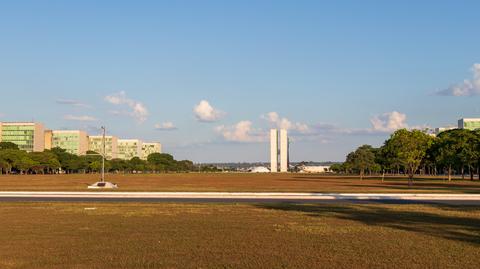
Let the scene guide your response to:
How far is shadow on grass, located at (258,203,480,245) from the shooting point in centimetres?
1766

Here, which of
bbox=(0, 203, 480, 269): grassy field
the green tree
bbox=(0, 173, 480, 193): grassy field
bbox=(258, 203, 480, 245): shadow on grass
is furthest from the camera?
the green tree

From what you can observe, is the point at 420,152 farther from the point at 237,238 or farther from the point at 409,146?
the point at 237,238

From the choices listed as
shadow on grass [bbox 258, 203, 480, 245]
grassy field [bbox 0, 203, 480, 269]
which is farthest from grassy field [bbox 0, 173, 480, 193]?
grassy field [bbox 0, 203, 480, 269]

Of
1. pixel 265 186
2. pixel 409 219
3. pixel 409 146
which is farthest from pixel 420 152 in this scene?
pixel 409 219

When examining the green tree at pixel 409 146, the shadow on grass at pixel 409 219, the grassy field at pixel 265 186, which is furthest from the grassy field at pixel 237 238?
the green tree at pixel 409 146

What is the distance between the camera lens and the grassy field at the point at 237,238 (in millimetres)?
12586

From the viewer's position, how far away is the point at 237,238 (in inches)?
641

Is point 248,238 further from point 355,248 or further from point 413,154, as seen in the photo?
point 413,154

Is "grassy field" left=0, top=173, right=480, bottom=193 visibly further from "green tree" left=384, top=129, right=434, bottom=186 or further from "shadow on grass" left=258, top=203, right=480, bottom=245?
"shadow on grass" left=258, top=203, right=480, bottom=245

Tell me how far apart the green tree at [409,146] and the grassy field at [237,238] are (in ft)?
128

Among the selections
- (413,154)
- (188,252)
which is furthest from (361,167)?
(188,252)

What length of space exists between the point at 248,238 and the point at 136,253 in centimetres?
395

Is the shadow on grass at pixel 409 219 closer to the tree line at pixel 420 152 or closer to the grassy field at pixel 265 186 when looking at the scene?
the grassy field at pixel 265 186

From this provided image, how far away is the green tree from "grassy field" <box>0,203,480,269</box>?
38.9m
